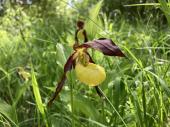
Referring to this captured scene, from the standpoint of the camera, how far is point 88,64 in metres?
1.33

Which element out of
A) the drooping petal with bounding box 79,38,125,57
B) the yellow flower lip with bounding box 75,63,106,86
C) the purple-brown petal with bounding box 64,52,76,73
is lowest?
the yellow flower lip with bounding box 75,63,106,86

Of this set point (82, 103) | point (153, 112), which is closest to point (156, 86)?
point (153, 112)

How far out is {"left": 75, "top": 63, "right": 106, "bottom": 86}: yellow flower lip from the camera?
1.23 metres

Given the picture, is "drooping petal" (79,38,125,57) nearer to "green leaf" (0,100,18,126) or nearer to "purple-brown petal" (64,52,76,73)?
"purple-brown petal" (64,52,76,73)

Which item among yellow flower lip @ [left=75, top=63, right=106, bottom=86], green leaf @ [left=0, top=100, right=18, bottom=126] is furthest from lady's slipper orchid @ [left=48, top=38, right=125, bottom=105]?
green leaf @ [left=0, top=100, right=18, bottom=126]

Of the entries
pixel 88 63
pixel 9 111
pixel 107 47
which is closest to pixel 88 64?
pixel 88 63

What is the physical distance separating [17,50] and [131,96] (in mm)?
2440

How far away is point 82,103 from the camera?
4.62 ft

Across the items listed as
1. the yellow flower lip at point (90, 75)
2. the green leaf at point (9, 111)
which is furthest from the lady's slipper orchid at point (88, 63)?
the green leaf at point (9, 111)

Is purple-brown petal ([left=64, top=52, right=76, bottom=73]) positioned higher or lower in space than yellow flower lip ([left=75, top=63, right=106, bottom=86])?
higher

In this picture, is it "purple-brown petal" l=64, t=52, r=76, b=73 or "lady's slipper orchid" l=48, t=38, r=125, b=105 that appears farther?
"purple-brown petal" l=64, t=52, r=76, b=73

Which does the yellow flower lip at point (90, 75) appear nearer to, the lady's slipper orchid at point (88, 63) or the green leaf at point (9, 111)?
the lady's slipper orchid at point (88, 63)

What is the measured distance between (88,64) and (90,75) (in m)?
0.09

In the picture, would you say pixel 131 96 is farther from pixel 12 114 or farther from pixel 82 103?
pixel 12 114
